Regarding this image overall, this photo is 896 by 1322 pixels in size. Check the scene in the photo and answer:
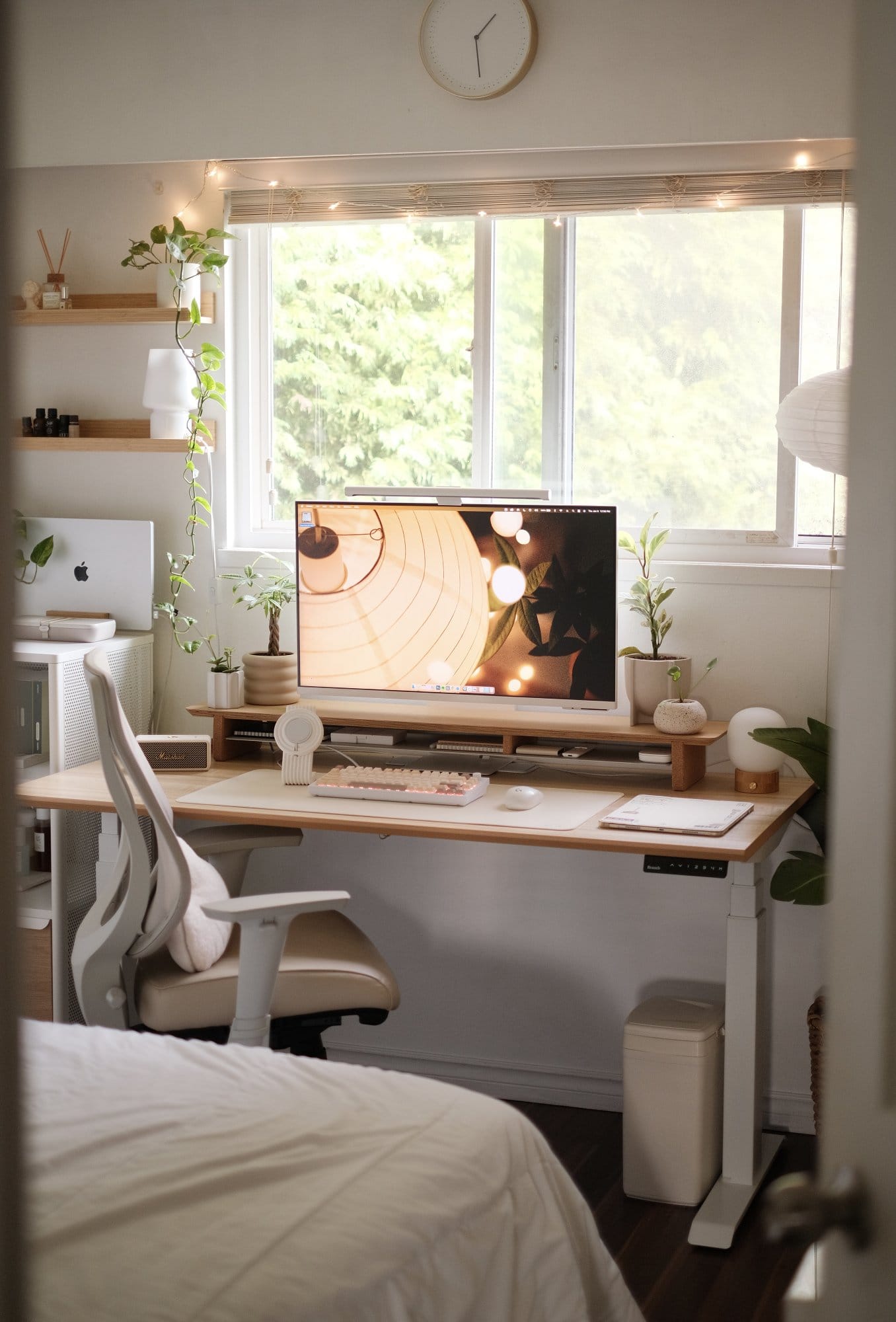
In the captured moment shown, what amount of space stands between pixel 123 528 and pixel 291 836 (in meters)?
1.04

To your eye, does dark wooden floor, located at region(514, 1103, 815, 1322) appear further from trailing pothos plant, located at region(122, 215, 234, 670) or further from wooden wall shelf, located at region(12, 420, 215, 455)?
wooden wall shelf, located at region(12, 420, 215, 455)

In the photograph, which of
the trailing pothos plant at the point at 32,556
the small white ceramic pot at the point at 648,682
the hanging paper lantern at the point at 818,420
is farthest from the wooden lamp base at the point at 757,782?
the trailing pothos plant at the point at 32,556

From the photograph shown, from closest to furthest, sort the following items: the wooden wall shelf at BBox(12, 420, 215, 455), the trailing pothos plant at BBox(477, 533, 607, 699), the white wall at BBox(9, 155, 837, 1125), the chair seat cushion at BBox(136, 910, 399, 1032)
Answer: the chair seat cushion at BBox(136, 910, 399, 1032) → the trailing pothos plant at BBox(477, 533, 607, 699) → the white wall at BBox(9, 155, 837, 1125) → the wooden wall shelf at BBox(12, 420, 215, 455)

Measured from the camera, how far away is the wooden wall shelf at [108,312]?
131 inches

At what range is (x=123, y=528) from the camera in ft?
11.3

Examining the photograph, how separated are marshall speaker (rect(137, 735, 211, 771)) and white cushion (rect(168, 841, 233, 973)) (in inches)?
21.1

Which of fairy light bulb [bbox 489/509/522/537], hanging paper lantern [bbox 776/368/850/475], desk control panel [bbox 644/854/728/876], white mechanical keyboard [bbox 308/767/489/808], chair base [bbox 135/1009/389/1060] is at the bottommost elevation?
chair base [bbox 135/1009/389/1060]

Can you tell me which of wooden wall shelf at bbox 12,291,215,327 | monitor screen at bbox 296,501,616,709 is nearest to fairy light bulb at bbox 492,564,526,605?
monitor screen at bbox 296,501,616,709

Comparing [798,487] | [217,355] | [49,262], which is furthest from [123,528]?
[798,487]

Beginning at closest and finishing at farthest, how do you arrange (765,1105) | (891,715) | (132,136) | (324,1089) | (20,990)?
1. (20,990)
2. (891,715)
3. (324,1089)
4. (765,1105)
5. (132,136)

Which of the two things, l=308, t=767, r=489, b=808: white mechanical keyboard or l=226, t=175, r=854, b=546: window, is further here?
l=226, t=175, r=854, b=546: window

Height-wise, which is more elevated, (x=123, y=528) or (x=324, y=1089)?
(x=123, y=528)

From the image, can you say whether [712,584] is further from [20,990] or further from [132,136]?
[20,990]

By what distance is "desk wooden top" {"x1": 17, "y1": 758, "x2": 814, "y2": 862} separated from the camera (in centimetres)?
248
